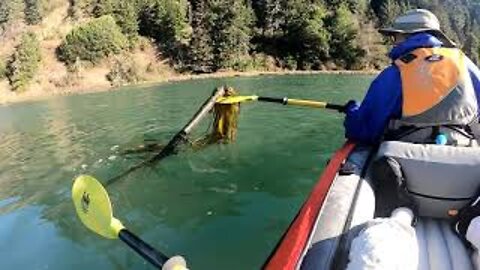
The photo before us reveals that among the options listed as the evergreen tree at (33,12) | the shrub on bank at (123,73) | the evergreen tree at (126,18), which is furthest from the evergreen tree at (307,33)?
the evergreen tree at (33,12)

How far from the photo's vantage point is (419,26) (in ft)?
12.5

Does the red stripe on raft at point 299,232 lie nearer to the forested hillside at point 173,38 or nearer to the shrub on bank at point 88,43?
the forested hillside at point 173,38

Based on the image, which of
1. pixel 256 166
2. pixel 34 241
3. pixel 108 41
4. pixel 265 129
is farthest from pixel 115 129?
pixel 108 41

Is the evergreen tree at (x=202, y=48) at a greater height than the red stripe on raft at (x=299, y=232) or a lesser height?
lesser

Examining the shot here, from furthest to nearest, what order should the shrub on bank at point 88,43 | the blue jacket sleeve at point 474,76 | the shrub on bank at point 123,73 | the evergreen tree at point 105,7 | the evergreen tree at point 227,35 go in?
1. the evergreen tree at point 105,7
2. the evergreen tree at point 227,35
3. the shrub on bank at point 88,43
4. the shrub on bank at point 123,73
5. the blue jacket sleeve at point 474,76

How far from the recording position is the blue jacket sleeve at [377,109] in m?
3.55

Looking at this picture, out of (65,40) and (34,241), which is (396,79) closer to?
(34,241)

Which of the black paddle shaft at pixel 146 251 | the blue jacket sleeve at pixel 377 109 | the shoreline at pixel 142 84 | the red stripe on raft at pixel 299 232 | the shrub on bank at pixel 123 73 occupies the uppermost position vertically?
the blue jacket sleeve at pixel 377 109

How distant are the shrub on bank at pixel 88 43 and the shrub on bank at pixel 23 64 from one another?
4.23ft

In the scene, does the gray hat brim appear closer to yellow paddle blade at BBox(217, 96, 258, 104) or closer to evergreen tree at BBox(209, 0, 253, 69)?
yellow paddle blade at BBox(217, 96, 258, 104)

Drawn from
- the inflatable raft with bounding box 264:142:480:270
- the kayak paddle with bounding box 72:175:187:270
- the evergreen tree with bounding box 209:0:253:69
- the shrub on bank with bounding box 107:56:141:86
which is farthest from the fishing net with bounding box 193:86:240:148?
the evergreen tree with bounding box 209:0:253:69

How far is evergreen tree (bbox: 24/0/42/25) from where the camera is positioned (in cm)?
2836

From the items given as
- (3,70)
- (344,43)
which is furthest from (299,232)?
(344,43)

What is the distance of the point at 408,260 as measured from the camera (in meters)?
2.26
